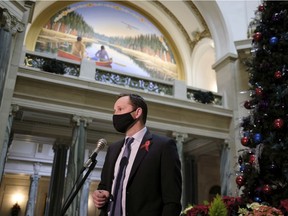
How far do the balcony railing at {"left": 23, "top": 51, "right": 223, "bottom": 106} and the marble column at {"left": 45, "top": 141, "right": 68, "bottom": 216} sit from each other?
3.32 metres

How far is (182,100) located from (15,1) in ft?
18.7

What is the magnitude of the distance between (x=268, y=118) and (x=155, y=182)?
3638mm

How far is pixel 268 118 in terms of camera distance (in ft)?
16.5

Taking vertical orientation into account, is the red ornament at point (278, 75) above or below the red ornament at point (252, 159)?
above

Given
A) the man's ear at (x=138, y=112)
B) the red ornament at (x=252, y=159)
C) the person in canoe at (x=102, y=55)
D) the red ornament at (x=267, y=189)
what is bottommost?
the red ornament at (x=267, y=189)

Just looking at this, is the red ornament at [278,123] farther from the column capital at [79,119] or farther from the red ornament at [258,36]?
the column capital at [79,119]

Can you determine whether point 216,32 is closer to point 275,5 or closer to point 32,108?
point 275,5

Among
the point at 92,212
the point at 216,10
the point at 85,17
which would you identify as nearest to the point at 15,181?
the point at 92,212

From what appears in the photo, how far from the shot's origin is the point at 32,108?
28.1 ft

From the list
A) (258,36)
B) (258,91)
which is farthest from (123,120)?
(258,36)

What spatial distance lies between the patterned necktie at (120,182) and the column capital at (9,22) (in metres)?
6.48

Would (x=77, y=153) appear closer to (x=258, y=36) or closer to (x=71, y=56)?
(x=71, y=56)

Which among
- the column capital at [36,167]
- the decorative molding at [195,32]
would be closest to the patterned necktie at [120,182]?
the decorative molding at [195,32]

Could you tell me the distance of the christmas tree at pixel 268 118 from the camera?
4.67 metres
